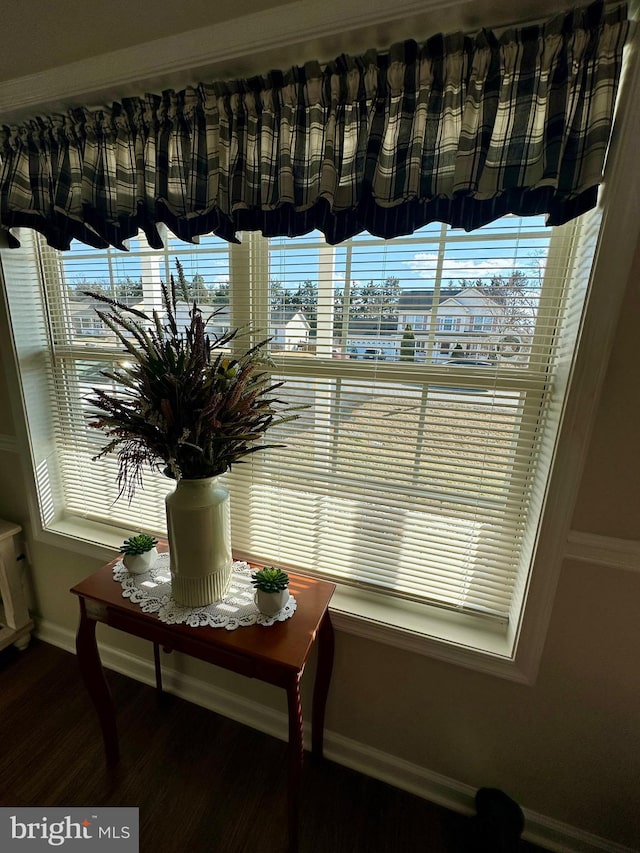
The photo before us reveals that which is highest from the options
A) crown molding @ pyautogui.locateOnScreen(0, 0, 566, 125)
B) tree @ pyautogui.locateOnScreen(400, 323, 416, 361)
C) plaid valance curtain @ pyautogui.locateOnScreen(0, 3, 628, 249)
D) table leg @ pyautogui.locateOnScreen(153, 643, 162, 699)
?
crown molding @ pyautogui.locateOnScreen(0, 0, 566, 125)

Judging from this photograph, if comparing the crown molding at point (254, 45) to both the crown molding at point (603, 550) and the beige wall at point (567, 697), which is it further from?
the crown molding at point (603, 550)

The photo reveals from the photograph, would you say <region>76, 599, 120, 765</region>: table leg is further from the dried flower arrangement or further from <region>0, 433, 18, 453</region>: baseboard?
<region>0, 433, 18, 453</region>: baseboard

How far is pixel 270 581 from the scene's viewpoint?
110cm

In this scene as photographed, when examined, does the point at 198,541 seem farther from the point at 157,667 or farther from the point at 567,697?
the point at 567,697

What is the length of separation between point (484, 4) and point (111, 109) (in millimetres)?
1122

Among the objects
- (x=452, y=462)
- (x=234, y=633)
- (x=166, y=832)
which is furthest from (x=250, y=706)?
(x=452, y=462)

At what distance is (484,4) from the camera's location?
834 millimetres

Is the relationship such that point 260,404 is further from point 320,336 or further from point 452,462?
point 452,462

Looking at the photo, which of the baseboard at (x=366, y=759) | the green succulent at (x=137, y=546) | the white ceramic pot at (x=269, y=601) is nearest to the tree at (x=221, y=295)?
the green succulent at (x=137, y=546)

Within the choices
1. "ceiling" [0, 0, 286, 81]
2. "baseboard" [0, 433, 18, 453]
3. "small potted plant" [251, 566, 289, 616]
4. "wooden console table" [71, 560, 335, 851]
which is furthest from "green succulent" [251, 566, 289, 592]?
"ceiling" [0, 0, 286, 81]

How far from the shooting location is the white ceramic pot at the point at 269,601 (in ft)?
3.55

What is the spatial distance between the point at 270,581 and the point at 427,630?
580 mm

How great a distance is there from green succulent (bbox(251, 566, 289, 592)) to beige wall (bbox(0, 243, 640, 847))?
0.43 meters

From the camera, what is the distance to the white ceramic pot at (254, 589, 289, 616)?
42.6 inches
